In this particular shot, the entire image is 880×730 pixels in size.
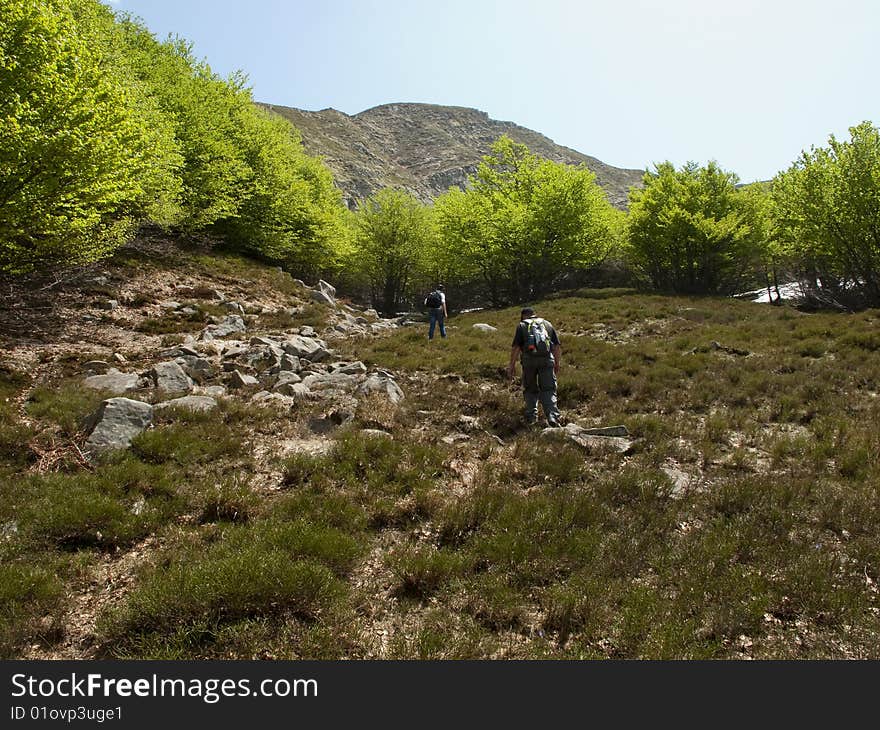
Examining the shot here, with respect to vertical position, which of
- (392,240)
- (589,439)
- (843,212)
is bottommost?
Answer: (589,439)

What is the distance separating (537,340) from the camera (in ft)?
31.2

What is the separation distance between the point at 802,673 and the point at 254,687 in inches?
168

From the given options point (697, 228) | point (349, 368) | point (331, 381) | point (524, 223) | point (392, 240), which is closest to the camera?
point (331, 381)

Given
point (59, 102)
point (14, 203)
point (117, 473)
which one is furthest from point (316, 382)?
point (59, 102)

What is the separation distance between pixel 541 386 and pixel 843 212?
26024 millimetres

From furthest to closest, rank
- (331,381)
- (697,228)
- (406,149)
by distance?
(406,149) → (697,228) → (331,381)

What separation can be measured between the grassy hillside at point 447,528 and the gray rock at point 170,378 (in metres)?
1.28

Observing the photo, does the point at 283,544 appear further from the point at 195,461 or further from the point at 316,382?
the point at 316,382

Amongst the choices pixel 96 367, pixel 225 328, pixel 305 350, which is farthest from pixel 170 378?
pixel 225 328

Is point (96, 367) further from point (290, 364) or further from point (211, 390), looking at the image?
point (290, 364)

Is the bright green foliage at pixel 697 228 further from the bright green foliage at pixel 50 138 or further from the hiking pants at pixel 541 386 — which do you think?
the bright green foliage at pixel 50 138

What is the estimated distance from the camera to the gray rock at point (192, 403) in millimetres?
8195

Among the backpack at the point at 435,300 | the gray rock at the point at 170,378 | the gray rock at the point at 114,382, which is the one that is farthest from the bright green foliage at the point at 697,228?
the gray rock at the point at 114,382

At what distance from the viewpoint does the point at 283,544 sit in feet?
15.8
